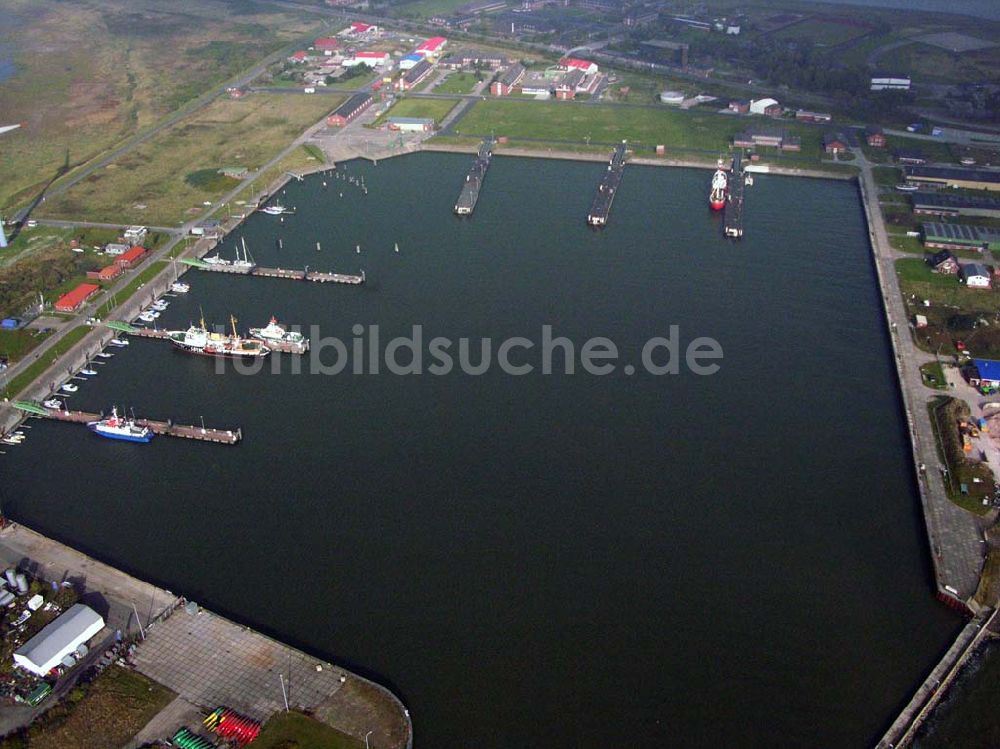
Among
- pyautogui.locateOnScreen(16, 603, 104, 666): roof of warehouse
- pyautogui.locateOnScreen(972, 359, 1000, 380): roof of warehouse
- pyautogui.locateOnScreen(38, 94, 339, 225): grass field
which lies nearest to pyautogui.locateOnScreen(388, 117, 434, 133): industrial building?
pyautogui.locateOnScreen(38, 94, 339, 225): grass field

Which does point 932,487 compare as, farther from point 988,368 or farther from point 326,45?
point 326,45

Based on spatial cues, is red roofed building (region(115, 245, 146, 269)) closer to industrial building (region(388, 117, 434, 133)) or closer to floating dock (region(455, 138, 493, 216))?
floating dock (region(455, 138, 493, 216))

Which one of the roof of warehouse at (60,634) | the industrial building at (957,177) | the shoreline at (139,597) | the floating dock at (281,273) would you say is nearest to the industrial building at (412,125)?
the floating dock at (281,273)

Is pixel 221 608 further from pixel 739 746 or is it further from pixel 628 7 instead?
pixel 628 7

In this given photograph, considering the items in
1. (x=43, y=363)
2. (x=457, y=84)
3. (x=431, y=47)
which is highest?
(x=431, y=47)

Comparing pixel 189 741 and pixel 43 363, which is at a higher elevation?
pixel 43 363

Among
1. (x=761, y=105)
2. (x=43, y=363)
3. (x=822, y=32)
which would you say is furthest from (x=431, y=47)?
(x=43, y=363)
